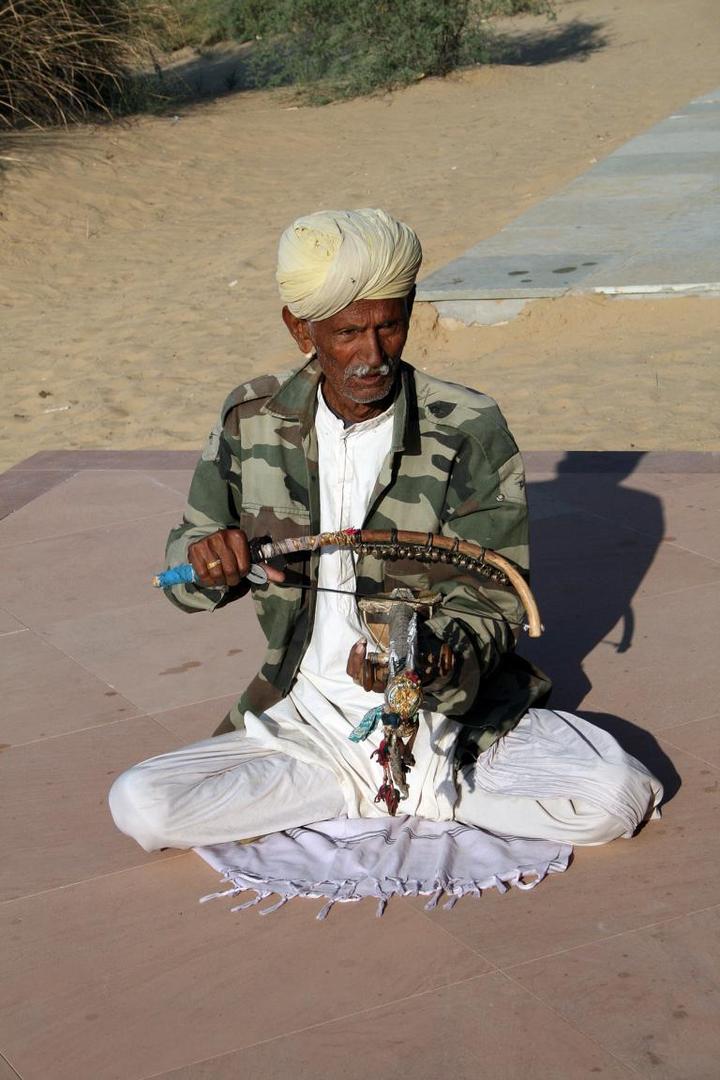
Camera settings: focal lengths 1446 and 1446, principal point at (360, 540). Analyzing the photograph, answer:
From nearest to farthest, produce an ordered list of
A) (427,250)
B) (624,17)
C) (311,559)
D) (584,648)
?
(311,559) → (584,648) → (427,250) → (624,17)

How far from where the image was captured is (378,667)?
8.77 feet

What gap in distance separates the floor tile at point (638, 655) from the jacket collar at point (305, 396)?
44.1 inches

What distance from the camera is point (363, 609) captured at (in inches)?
121

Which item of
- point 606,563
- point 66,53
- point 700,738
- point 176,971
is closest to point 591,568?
point 606,563

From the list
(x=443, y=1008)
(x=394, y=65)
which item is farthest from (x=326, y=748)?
(x=394, y=65)

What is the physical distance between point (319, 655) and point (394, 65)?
15.1 m

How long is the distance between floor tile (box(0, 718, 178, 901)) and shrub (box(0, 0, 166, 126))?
1093cm

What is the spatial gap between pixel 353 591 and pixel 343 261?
696mm

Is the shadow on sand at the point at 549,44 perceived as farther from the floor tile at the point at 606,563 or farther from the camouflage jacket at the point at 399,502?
the camouflage jacket at the point at 399,502

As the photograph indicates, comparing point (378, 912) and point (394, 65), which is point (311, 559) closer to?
point (378, 912)

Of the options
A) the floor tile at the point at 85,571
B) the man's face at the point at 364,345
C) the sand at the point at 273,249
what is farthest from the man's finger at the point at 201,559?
the sand at the point at 273,249

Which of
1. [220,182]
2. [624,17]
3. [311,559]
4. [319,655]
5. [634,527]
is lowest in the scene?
[624,17]

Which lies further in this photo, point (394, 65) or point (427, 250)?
point (394, 65)

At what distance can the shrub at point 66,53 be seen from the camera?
44.3 feet
